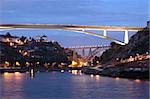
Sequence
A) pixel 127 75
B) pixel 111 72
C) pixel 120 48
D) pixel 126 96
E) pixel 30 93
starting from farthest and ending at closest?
pixel 120 48 → pixel 111 72 → pixel 127 75 → pixel 30 93 → pixel 126 96

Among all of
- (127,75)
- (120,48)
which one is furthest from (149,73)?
(120,48)

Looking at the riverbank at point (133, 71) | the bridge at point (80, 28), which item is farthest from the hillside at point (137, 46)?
the riverbank at point (133, 71)

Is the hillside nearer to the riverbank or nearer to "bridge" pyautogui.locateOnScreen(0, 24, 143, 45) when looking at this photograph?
"bridge" pyautogui.locateOnScreen(0, 24, 143, 45)

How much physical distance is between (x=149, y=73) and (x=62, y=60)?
3390 inches

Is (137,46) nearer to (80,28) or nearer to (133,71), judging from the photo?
(80,28)

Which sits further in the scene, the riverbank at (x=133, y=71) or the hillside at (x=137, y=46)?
the hillside at (x=137, y=46)

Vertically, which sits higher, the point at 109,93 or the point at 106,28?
the point at 106,28

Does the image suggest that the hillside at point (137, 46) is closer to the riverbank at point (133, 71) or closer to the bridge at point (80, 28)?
the bridge at point (80, 28)

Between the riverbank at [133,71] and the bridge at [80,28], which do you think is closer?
the riverbank at [133,71]

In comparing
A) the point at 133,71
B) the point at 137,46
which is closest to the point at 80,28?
the point at 137,46

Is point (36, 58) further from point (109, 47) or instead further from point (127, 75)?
point (127, 75)

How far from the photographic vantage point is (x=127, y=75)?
246ft

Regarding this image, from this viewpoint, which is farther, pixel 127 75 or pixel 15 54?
pixel 15 54

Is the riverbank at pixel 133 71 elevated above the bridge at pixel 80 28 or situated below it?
below
